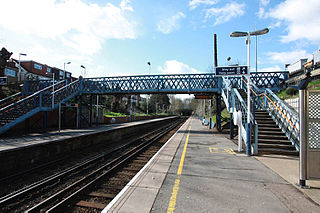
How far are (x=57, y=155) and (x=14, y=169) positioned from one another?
2.54 metres

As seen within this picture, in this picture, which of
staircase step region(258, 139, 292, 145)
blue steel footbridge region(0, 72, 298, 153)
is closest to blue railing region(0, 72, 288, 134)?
blue steel footbridge region(0, 72, 298, 153)

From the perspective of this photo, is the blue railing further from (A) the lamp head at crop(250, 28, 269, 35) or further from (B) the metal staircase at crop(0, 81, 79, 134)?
(A) the lamp head at crop(250, 28, 269, 35)

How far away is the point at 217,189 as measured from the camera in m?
4.39

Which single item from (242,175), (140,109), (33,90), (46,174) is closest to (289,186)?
(242,175)

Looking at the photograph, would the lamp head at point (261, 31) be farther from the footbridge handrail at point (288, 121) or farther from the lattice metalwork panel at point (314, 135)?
the lattice metalwork panel at point (314, 135)

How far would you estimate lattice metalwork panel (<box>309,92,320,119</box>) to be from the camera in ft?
14.7

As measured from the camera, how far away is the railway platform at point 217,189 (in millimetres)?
3541

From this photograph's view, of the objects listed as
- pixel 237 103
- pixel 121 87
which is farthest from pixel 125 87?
pixel 237 103

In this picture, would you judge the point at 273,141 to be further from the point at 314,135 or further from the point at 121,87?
the point at 121,87

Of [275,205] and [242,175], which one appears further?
[242,175]

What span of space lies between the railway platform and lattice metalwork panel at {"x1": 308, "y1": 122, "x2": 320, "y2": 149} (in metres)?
1.10

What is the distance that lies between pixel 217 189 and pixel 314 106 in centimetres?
335

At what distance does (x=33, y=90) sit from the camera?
2156 cm

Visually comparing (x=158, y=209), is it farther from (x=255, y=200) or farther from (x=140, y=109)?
(x=140, y=109)
